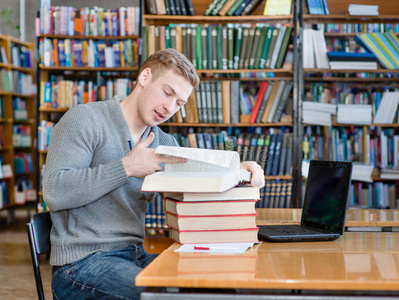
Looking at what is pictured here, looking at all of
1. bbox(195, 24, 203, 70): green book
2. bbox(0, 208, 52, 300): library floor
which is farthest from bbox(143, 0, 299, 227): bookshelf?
bbox(0, 208, 52, 300): library floor

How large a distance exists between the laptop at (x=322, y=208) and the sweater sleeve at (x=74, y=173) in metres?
0.48

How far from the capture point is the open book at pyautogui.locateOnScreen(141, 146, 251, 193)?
3.92 feet

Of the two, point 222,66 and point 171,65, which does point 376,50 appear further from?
point 171,65

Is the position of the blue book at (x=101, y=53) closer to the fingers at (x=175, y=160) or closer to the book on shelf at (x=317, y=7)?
the book on shelf at (x=317, y=7)

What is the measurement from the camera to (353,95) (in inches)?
168

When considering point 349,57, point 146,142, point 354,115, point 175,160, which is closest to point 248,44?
point 349,57

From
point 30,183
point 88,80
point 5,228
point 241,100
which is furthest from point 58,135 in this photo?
point 30,183

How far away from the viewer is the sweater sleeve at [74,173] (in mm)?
1389

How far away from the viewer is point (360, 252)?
128 centimetres

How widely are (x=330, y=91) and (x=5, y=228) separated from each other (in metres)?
4.29

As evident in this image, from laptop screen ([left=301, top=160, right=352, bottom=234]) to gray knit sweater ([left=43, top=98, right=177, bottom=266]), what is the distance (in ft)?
1.80

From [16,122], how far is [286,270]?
253 inches

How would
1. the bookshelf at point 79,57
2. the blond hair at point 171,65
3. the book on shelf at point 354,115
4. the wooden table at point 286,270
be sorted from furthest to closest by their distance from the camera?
the bookshelf at point 79,57 < the book on shelf at point 354,115 < the blond hair at point 171,65 < the wooden table at point 286,270

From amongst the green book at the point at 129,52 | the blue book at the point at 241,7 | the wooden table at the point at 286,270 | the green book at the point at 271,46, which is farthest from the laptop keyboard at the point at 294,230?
the green book at the point at 129,52
